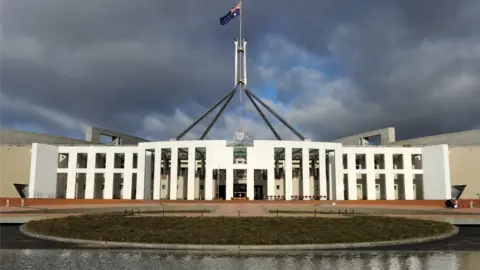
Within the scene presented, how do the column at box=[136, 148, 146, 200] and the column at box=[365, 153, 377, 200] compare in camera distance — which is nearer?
the column at box=[136, 148, 146, 200]

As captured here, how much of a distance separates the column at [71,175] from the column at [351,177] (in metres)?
36.4

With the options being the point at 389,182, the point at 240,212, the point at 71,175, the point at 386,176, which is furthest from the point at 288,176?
the point at 71,175

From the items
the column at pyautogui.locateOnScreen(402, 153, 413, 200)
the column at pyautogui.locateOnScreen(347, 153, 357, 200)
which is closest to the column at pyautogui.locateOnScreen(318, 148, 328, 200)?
the column at pyautogui.locateOnScreen(347, 153, 357, 200)

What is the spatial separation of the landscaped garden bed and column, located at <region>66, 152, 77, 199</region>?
3581 centimetres

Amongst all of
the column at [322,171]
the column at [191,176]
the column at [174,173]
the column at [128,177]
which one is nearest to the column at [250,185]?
the column at [191,176]

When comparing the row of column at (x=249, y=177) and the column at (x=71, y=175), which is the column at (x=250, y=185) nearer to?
the row of column at (x=249, y=177)

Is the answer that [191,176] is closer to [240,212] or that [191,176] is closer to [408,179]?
[240,212]

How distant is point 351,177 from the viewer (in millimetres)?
51812

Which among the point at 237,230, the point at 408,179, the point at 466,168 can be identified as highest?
the point at 466,168

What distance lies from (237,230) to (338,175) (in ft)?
122

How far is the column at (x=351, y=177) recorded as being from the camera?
51.2 metres

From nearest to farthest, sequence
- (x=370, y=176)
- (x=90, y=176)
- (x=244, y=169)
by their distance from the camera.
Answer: (x=244, y=169) → (x=90, y=176) → (x=370, y=176)

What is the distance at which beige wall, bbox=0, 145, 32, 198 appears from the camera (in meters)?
53.2

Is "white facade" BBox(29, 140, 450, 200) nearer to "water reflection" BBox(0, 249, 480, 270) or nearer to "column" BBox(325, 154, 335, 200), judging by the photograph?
"column" BBox(325, 154, 335, 200)
